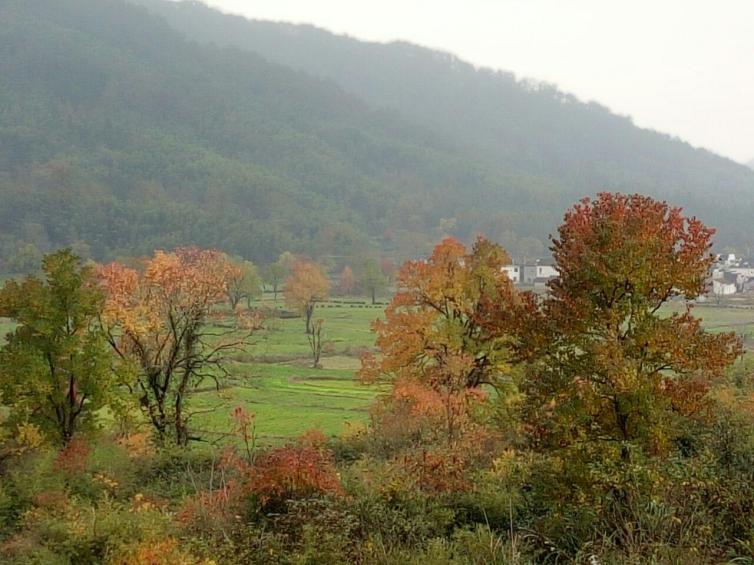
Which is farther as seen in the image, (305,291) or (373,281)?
(373,281)

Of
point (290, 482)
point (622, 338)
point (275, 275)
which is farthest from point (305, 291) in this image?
point (290, 482)

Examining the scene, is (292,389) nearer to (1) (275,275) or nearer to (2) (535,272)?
(1) (275,275)

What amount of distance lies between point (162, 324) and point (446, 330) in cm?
1077

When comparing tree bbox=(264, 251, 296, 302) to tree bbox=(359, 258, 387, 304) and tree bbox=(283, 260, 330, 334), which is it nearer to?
tree bbox=(359, 258, 387, 304)

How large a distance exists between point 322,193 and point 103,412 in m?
167

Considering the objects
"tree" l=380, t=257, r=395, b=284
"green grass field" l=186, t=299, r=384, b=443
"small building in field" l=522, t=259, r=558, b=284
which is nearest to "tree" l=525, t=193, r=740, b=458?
"green grass field" l=186, t=299, r=384, b=443

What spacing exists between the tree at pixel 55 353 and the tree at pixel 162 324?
17.8 feet

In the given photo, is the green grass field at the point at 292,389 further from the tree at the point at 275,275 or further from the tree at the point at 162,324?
the tree at the point at 275,275

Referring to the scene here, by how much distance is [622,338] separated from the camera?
13125 millimetres

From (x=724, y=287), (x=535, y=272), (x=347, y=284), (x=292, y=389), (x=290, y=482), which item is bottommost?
(x=292, y=389)

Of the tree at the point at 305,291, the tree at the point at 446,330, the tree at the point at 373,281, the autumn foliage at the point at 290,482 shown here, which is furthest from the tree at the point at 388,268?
the autumn foliage at the point at 290,482

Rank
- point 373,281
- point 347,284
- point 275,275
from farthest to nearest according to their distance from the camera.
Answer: point 347,284, point 275,275, point 373,281

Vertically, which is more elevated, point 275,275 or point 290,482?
point 275,275

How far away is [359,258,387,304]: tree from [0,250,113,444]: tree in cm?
7552
